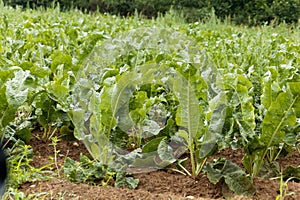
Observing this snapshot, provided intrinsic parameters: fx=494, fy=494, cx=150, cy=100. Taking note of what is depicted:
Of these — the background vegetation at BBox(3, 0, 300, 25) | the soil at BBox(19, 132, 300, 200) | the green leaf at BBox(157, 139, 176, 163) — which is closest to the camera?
the soil at BBox(19, 132, 300, 200)

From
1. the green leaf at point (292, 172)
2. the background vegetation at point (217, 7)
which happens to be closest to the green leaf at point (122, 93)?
the green leaf at point (292, 172)

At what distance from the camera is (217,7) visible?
67.8ft

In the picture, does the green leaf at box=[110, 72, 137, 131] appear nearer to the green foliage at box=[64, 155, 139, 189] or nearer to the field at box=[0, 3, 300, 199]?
the field at box=[0, 3, 300, 199]

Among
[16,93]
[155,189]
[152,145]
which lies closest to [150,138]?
[152,145]

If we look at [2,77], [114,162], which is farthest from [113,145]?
[2,77]

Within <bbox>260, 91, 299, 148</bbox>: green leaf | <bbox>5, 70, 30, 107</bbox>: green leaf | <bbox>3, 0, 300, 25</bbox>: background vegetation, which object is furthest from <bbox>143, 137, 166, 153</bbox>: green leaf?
<bbox>3, 0, 300, 25</bbox>: background vegetation

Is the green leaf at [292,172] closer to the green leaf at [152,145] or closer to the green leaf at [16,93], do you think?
the green leaf at [152,145]

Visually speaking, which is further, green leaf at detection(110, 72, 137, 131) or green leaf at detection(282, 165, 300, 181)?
green leaf at detection(282, 165, 300, 181)

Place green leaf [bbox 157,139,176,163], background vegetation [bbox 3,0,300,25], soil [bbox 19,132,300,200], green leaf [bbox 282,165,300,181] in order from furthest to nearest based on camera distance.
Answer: background vegetation [bbox 3,0,300,25] < green leaf [bbox 282,165,300,181] < green leaf [bbox 157,139,176,163] < soil [bbox 19,132,300,200]

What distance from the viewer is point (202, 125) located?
2383mm

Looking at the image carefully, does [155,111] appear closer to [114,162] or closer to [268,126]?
[114,162]

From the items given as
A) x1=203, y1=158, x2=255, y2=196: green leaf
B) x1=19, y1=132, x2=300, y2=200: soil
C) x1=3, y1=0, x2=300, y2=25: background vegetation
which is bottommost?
x1=3, y1=0, x2=300, y2=25: background vegetation

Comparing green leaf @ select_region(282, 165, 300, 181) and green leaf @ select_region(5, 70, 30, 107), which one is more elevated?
green leaf @ select_region(5, 70, 30, 107)

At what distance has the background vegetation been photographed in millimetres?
19625
